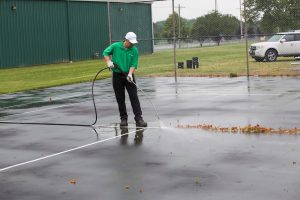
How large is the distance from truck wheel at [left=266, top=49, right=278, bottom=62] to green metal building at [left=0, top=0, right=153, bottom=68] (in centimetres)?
748

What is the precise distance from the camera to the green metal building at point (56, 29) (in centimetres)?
3759

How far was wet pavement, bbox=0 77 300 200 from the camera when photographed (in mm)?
7242

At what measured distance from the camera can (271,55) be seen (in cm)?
3291

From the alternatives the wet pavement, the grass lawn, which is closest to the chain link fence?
the grass lawn

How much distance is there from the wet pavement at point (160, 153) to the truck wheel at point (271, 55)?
53.6 ft

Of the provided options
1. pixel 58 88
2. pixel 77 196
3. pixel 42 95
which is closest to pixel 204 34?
pixel 58 88

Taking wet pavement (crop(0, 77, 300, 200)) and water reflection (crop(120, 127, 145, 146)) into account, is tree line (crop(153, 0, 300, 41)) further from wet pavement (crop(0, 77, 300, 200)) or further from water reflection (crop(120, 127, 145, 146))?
water reflection (crop(120, 127, 145, 146))

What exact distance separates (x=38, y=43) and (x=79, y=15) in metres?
4.68

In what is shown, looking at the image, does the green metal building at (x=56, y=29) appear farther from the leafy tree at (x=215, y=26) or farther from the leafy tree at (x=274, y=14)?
the leafy tree at (x=274, y=14)

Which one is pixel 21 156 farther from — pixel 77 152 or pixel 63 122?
pixel 63 122

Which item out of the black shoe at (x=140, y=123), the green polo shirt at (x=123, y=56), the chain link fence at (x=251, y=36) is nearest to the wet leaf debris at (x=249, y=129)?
the black shoe at (x=140, y=123)

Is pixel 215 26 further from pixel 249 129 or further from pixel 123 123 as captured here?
pixel 249 129

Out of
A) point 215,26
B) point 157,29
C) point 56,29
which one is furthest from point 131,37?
point 157,29

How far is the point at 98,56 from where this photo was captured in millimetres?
44875
